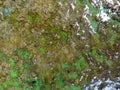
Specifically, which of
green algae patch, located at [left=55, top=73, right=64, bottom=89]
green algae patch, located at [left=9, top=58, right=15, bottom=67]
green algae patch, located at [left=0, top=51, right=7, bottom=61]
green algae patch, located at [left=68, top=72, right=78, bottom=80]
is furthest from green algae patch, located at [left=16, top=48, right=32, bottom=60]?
green algae patch, located at [left=68, top=72, right=78, bottom=80]

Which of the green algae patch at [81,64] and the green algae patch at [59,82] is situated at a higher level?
the green algae patch at [81,64]

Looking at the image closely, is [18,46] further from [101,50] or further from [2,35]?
[101,50]

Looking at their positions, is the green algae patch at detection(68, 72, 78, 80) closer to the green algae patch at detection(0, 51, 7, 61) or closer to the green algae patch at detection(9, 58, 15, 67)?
the green algae patch at detection(9, 58, 15, 67)

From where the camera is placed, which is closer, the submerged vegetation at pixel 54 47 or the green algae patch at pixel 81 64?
the submerged vegetation at pixel 54 47

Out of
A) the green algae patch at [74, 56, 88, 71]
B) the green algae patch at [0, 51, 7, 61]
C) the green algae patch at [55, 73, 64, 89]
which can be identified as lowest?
the green algae patch at [55, 73, 64, 89]

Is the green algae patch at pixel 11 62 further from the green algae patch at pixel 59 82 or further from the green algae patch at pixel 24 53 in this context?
the green algae patch at pixel 59 82

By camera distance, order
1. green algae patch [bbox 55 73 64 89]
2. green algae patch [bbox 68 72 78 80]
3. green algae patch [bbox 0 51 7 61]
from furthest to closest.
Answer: green algae patch [bbox 68 72 78 80]
green algae patch [bbox 55 73 64 89]
green algae patch [bbox 0 51 7 61]

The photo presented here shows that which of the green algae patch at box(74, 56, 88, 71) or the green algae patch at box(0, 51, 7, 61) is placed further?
the green algae patch at box(74, 56, 88, 71)

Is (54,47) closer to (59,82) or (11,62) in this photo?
(59,82)

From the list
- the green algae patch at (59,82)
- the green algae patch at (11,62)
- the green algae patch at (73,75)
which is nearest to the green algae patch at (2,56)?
the green algae patch at (11,62)
